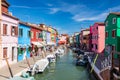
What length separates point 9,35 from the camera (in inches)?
1139

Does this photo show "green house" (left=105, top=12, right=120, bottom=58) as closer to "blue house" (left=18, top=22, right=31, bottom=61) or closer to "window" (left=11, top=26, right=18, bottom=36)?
"blue house" (left=18, top=22, right=31, bottom=61)

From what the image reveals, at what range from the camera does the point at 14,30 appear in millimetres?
31031

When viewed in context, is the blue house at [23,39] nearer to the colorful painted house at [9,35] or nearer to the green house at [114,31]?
the colorful painted house at [9,35]

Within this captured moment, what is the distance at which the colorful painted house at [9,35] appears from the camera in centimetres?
2677

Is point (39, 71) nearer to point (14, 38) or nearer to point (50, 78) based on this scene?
point (50, 78)

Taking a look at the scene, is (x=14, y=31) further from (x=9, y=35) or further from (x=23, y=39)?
(x=23, y=39)

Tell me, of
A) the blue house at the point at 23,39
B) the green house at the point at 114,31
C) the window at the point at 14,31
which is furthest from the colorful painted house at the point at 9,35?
the green house at the point at 114,31

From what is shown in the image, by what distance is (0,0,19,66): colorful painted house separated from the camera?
87.8 ft

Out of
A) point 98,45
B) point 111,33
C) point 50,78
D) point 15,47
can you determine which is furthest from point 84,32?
point 50,78

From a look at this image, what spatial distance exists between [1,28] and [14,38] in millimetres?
5505

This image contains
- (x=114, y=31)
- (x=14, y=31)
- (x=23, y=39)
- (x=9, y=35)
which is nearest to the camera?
(x=9, y=35)

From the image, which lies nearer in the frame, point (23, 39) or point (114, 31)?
point (114, 31)

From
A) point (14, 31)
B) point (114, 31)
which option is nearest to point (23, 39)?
point (14, 31)

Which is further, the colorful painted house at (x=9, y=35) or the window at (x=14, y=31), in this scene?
the window at (x=14, y=31)
